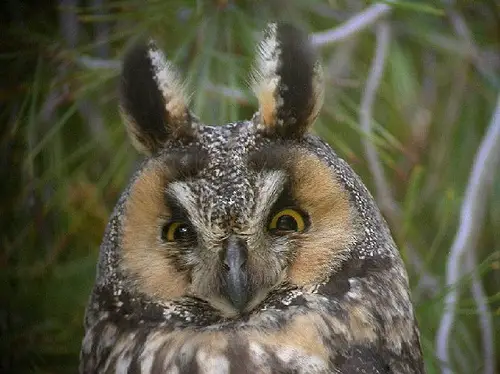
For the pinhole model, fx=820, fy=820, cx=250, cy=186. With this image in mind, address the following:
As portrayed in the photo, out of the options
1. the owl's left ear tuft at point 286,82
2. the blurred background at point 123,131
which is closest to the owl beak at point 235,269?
the owl's left ear tuft at point 286,82

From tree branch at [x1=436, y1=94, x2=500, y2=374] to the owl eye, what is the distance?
69 cm

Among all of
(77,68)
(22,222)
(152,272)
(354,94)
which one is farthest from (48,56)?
(354,94)

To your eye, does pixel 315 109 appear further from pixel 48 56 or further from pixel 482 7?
pixel 482 7

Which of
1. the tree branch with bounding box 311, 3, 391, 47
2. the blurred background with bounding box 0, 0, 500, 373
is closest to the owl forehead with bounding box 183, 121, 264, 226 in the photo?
the blurred background with bounding box 0, 0, 500, 373

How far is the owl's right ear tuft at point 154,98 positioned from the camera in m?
1.52

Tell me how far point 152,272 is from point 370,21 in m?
0.89

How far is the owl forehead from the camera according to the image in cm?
140

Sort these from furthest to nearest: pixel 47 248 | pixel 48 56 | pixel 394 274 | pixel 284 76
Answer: pixel 47 248
pixel 48 56
pixel 394 274
pixel 284 76

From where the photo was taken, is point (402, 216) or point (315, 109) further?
point (402, 216)

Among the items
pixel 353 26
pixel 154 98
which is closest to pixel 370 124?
pixel 353 26

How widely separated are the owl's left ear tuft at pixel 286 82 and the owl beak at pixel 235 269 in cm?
22

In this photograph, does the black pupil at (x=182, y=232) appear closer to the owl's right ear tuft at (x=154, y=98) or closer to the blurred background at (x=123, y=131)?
the owl's right ear tuft at (x=154, y=98)

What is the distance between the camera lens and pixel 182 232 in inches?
59.3

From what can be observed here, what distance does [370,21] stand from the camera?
2.02 meters
